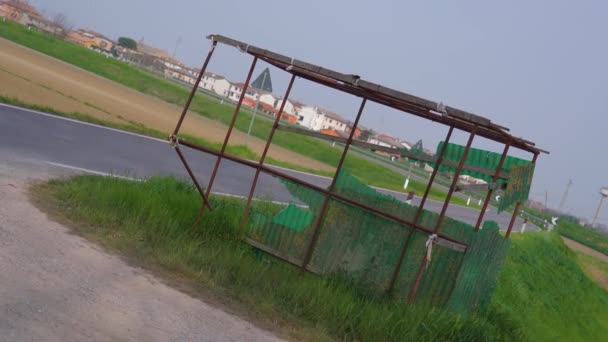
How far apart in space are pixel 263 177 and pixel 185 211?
46.8ft

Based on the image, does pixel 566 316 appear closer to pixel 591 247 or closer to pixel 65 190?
pixel 65 190

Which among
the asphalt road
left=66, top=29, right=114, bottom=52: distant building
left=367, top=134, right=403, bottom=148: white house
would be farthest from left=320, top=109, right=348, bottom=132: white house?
left=66, top=29, right=114, bottom=52: distant building

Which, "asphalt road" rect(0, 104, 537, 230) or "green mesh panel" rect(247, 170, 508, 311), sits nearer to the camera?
"green mesh panel" rect(247, 170, 508, 311)

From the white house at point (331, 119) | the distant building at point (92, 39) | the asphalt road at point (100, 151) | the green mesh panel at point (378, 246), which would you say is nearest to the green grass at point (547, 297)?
the green mesh panel at point (378, 246)

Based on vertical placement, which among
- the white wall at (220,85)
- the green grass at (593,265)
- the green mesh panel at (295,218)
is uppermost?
the white wall at (220,85)

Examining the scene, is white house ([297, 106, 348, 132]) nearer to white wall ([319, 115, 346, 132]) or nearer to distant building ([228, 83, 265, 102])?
white wall ([319, 115, 346, 132])

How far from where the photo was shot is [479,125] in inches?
322

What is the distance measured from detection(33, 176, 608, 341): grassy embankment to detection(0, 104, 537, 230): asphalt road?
2.74 metres

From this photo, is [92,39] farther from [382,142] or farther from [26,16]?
[382,142]

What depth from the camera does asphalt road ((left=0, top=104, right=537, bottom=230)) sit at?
13.6 metres

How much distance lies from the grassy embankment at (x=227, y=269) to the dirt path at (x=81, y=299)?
453 mm

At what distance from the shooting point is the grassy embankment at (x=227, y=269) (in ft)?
24.7

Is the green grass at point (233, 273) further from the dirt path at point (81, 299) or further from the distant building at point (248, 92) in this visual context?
the distant building at point (248, 92)

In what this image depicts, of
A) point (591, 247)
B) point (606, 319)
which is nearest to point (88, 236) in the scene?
point (606, 319)
